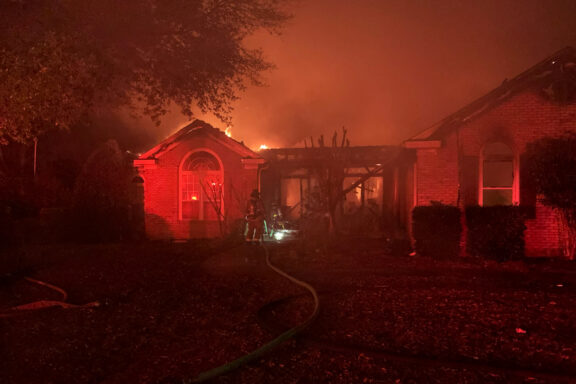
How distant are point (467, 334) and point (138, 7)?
759 cm

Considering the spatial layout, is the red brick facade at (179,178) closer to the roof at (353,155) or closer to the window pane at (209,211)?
the window pane at (209,211)

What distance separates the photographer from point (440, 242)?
11.4 meters

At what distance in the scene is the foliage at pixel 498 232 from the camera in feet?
35.4

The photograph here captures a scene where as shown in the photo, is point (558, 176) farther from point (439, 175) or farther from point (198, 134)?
point (198, 134)

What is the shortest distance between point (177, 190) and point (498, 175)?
1061 centimetres

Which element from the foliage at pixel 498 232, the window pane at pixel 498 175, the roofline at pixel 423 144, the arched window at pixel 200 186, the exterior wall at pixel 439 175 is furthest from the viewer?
the arched window at pixel 200 186

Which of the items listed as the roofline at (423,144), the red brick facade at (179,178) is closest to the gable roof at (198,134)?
the red brick facade at (179,178)

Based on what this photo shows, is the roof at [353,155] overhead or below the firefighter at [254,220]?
overhead

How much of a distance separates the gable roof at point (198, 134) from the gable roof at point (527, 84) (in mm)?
6548

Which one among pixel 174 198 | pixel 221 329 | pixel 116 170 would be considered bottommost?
pixel 221 329

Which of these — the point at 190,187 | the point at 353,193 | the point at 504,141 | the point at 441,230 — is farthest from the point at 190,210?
the point at 353,193

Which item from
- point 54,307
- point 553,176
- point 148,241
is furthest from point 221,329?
point 148,241

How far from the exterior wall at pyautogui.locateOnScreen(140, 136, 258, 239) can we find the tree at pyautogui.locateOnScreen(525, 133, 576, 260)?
8883mm

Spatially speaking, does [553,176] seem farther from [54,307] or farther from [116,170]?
[116,170]
